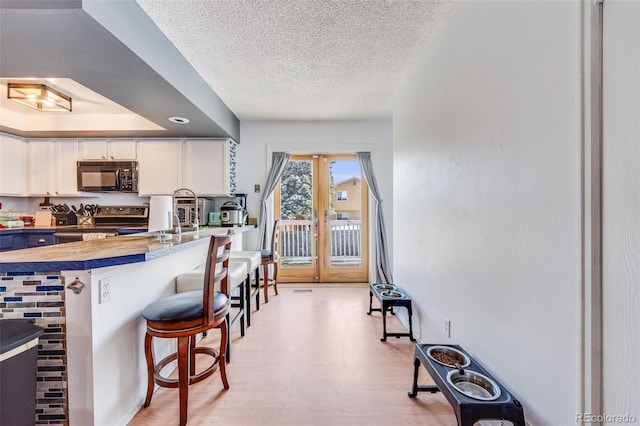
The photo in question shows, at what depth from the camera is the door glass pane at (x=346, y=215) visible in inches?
168

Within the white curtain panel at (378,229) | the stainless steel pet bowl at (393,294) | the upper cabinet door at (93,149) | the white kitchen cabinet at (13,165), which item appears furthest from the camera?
the white curtain panel at (378,229)

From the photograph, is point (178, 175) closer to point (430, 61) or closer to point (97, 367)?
point (97, 367)

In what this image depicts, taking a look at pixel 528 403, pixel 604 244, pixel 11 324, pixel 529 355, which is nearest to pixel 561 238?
pixel 604 244

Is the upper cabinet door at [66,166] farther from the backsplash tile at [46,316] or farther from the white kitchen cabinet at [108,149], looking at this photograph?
the backsplash tile at [46,316]

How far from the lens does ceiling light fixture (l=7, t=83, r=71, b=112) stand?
2496 mm

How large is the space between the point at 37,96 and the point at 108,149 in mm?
1255

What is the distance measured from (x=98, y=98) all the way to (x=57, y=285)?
281 cm

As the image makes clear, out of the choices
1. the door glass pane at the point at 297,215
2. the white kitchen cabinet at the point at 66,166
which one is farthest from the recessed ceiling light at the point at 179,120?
the white kitchen cabinet at the point at 66,166

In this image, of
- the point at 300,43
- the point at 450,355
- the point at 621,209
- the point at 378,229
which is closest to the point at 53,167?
the point at 300,43

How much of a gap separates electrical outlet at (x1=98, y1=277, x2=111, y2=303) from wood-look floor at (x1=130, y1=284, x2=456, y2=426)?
0.80 m

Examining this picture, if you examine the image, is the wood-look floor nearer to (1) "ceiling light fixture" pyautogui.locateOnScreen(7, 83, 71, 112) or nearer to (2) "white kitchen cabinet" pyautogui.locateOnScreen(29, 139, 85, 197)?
(1) "ceiling light fixture" pyautogui.locateOnScreen(7, 83, 71, 112)

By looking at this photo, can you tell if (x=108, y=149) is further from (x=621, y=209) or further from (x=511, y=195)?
(x=621, y=209)

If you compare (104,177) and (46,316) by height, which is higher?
(104,177)

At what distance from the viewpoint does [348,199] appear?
427 centimetres
